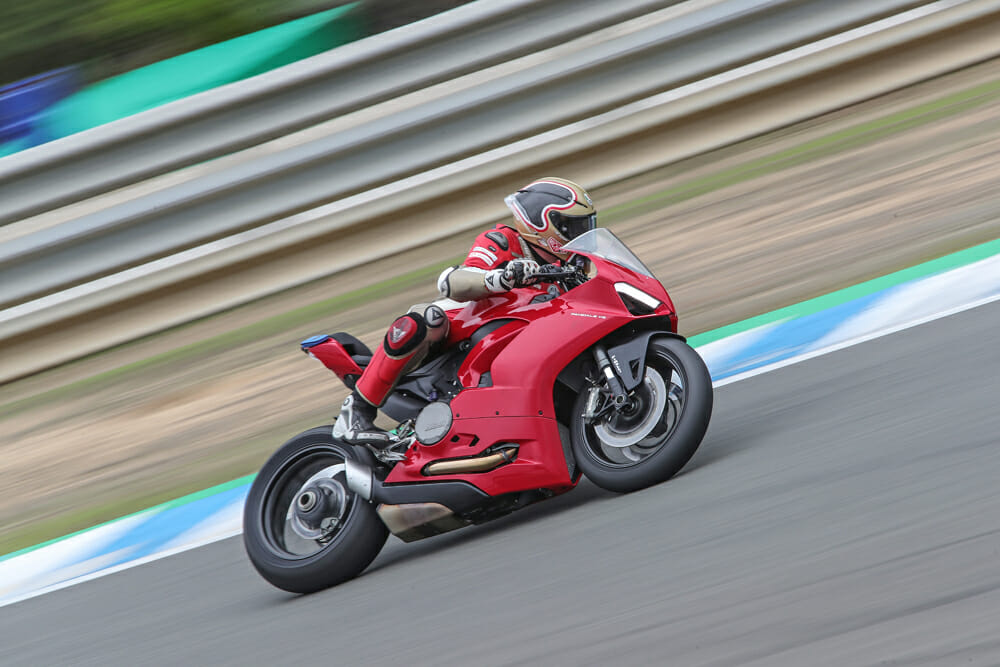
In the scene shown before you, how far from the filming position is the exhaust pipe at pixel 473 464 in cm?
453

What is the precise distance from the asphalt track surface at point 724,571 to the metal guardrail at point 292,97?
3997 millimetres

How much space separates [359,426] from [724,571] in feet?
5.81

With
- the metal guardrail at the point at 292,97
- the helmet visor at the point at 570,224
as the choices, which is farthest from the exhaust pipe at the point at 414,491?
the metal guardrail at the point at 292,97

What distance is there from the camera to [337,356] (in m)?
4.95

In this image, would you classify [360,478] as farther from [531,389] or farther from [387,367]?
[531,389]

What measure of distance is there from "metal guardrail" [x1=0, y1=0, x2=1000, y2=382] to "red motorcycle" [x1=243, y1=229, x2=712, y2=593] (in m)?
4.08

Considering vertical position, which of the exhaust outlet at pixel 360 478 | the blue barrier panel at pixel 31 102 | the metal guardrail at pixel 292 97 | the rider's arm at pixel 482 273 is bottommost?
the exhaust outlet at pixel 360 478

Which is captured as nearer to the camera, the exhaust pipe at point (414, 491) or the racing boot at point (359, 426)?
the exhaust pipe at point (414, 491)

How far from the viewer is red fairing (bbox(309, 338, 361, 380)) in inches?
195

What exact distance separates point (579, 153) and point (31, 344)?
4.30m

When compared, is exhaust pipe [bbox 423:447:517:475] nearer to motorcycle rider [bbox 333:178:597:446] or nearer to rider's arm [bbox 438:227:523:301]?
motorcycle rider [bbox 333:178:597:446]

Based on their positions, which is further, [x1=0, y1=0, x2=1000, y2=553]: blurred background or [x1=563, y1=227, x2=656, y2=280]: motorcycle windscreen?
[x1=0, y1=0, x2=1000, y2=553]: blurred background

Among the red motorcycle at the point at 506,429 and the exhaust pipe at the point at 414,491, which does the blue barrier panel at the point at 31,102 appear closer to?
the red motorcycle at the point at 506,429

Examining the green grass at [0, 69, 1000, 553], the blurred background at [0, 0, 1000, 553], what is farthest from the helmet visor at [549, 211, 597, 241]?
the green grass at [0, 69, 1000, 553]
